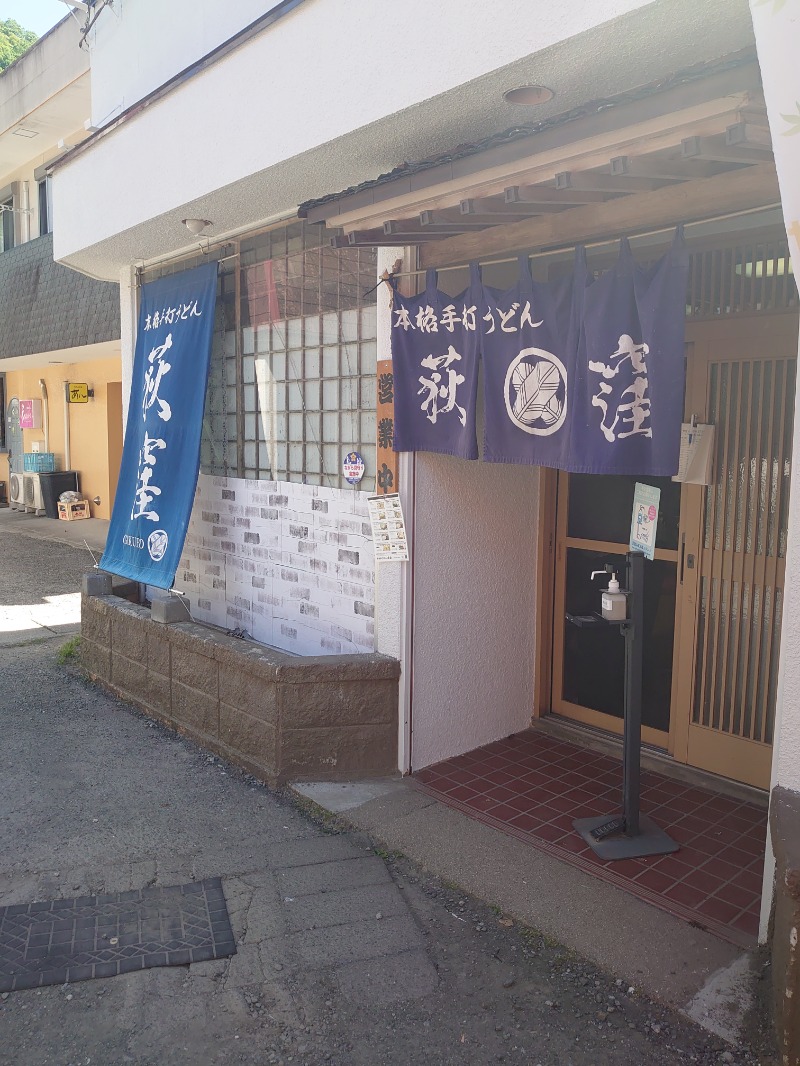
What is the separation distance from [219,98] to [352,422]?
2.47 m

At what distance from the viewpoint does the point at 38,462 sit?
19.7 m

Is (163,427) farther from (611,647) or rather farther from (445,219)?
(611,647)

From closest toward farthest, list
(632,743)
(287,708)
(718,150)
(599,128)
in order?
(718,150)
(599,128)
(632,743)
(287,708)

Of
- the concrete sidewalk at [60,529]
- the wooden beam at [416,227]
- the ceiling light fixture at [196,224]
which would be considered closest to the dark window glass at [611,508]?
the wooden beam at [416,227]

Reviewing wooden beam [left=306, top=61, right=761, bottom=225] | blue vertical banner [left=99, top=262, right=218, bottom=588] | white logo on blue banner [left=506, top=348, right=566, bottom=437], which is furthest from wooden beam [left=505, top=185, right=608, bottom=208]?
blue vertical banner [left=99, top=262, right=218, bottom=588]

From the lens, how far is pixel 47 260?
15.4 m

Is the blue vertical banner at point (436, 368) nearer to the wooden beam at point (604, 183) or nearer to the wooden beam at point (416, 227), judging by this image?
the wooden beam at point (416, 227)

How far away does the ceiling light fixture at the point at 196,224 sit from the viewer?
22.5ft

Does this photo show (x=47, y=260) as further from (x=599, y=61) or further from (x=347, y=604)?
(x=599, y=61)

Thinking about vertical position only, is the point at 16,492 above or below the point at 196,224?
below

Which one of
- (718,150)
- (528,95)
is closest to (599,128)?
(718,150)

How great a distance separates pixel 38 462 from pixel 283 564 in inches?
584

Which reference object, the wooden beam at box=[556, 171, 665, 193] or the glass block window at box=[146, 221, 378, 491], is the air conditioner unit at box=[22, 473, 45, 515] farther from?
the wooden beam at box=[556, 171, 665, 193]

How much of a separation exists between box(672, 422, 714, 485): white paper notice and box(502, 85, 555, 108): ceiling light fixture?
7.21 feet
